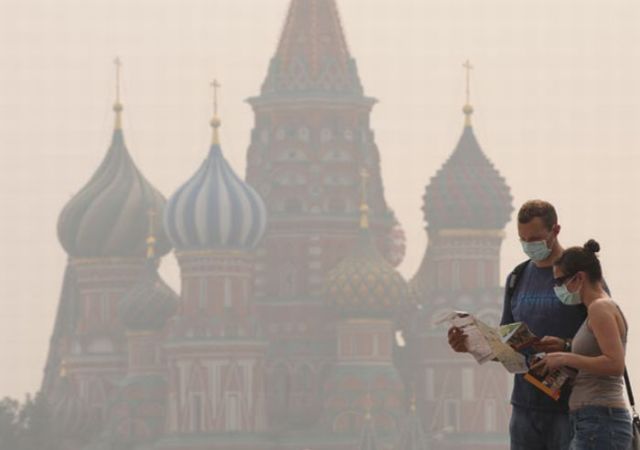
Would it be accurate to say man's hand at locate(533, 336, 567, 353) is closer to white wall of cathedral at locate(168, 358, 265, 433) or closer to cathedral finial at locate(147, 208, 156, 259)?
white wall of cathedral at locate(168, 358, 265, 433)

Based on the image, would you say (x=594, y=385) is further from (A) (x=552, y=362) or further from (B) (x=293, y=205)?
(B) (x=293, y=205)

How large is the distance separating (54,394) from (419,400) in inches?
540

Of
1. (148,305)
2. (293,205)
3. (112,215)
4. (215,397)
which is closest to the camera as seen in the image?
(215,397)

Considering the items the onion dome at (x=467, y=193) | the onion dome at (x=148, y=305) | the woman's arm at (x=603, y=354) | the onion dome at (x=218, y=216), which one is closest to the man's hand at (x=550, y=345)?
the woman's arm at (x=603, y=354)

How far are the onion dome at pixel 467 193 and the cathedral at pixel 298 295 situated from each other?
69 mm

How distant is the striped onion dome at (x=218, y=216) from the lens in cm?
9744

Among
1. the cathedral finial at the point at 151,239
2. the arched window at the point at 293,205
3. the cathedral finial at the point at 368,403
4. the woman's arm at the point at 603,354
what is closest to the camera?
the woman's arm at the point at 603,354

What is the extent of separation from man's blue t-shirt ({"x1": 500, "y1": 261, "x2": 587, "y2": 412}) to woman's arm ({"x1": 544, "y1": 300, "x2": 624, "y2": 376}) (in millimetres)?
233

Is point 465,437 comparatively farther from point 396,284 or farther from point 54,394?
point 54,394

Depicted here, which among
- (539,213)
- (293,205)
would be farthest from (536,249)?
(293,205)

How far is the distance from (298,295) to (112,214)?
24.2 feet

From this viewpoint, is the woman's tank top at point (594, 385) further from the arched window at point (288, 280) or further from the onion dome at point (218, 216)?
the arched window at point (288, 280)

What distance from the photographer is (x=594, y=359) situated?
13.5 m

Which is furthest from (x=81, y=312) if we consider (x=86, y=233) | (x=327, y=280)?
(x=327, y=280)
